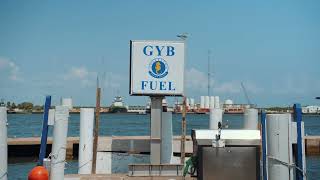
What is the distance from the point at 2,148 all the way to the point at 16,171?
77.8ft

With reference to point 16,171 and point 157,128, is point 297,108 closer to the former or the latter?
point 157,128

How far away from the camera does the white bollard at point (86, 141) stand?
1884 cm

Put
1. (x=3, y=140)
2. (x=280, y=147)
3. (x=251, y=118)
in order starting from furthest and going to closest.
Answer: (x=251, y=118)
(x=3, y=140)
(x=280, y=147)

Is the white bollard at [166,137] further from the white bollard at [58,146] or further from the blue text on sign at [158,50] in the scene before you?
the white bollard at [58,146]

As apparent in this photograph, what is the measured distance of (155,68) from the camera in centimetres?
1767

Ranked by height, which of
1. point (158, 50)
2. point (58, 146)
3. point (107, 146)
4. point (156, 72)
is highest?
point (158, 50)

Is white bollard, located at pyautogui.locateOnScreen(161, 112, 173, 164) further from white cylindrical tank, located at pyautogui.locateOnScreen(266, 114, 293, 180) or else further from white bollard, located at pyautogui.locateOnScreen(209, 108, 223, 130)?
white cylindrical tank, located at pyautogui.locateOnScreen(266, 114, 293, 180)

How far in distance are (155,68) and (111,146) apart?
13.0 meters

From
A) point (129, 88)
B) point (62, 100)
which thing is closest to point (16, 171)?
point (62, 100)

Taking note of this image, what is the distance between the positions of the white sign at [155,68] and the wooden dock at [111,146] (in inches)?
473

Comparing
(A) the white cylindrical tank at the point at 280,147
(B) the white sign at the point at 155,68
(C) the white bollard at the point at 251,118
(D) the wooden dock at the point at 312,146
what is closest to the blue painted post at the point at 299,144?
(A) the white cylindrical tank at the point at 280,147

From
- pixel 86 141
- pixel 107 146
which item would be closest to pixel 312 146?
pixel 107 146

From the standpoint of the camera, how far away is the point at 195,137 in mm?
13234

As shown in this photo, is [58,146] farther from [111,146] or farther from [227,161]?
[111,146]
